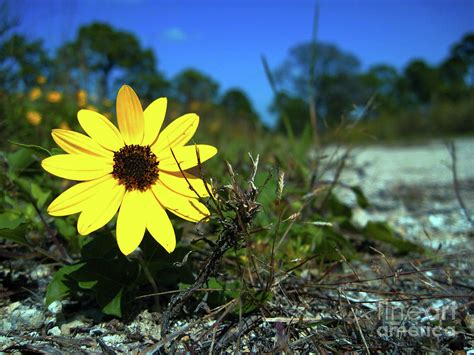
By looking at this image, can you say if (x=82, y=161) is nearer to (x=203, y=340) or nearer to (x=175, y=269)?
(x=175, y=269)

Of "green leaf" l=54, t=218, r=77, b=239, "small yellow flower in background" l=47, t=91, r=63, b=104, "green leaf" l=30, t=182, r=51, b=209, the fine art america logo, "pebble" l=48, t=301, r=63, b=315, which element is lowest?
the fine art america logo

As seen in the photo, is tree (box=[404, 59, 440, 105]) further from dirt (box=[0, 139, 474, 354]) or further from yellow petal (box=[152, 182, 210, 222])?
yellow petal (box=[152, 182, 210, 222])

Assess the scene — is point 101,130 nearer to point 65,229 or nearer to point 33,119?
point 65,229

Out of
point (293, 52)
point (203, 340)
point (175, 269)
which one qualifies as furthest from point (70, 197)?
point (293, 52)

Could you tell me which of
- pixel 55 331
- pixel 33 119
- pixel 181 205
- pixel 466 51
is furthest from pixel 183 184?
pixel 466 51

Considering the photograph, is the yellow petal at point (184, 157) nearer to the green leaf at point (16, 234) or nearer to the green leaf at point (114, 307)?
the green leaf at point (114, 307)

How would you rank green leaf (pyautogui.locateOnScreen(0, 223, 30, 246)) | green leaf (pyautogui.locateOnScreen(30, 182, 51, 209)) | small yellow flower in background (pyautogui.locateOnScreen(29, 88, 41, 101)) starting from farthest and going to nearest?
small yellow flower in background (pyautogui.locateOnScreen(29, 88, 41, 101)), green leaf (pyautogui.locateOnScreen(30, 182, 51, 209)), green leaf (pyautogui.locateOnScreen(0, 223, 30, 246))

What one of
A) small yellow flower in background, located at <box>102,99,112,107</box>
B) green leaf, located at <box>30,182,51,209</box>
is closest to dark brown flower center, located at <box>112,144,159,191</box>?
green leaf, located at <box>30,182,51,209</box>
